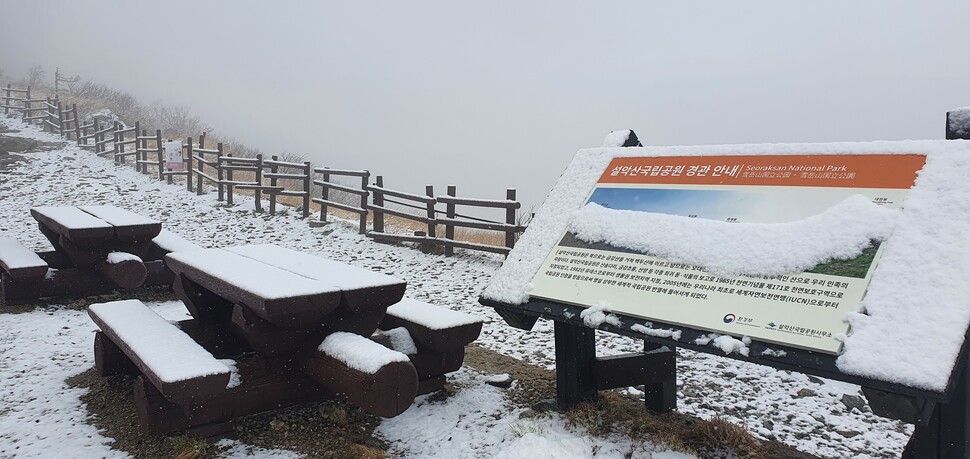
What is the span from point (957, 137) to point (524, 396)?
2.65 m

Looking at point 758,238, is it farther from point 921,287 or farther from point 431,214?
point 431,214

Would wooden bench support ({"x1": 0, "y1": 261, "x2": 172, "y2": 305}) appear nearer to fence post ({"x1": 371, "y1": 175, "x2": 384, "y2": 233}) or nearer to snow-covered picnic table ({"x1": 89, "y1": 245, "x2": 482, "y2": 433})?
snow-covered picnic table ({"x1": 89, "y1": 245, "x2": 482, "y2": 433})

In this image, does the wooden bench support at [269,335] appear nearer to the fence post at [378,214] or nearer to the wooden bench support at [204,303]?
the wooden bench support at [204,303]

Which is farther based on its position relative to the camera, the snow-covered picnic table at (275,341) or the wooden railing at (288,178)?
the wooden railing at (288,178)

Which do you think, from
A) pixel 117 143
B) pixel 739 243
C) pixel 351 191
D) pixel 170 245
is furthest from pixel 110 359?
pixel 117 143

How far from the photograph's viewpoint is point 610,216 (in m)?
3.08

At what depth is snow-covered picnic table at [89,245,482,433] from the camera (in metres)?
3.00

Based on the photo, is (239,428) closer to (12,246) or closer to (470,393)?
(470,393)

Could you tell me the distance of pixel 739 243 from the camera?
254 centimetres

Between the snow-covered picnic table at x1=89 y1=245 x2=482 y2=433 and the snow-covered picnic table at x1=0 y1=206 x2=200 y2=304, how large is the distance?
6.45 feet

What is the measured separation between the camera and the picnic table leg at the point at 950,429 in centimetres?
215

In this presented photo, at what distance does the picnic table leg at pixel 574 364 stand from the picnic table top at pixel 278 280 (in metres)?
0.98

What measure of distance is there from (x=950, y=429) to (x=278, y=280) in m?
3.10

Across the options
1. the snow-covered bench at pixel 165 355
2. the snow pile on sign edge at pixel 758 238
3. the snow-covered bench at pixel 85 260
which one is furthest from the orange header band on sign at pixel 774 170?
the snow-covered bench at pixel 85 260
